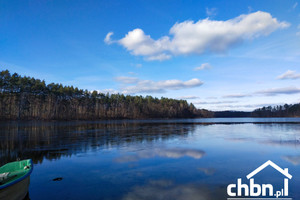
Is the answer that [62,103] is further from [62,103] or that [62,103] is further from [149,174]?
[149,174]

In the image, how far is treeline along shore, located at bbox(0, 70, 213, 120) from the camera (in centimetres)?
8606

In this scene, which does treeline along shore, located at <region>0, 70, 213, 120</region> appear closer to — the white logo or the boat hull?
the boat hull

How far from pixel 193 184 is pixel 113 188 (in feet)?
13.8

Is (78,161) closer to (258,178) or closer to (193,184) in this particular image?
(193,184)

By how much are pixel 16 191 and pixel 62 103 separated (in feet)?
380

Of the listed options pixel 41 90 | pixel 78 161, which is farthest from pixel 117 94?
pixel 78 161

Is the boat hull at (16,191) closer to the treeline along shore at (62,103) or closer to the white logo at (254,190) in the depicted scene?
the white logo at (254,190)

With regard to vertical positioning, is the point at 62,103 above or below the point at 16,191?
above

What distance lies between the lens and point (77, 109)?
117 meters

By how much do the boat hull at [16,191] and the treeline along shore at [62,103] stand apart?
300 feet

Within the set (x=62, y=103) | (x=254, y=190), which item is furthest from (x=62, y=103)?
(x=254, y=190)

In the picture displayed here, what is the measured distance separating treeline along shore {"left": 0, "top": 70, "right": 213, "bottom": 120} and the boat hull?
91391mm

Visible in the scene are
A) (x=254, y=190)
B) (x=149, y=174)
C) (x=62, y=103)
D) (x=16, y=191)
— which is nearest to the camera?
(x=16, y=191)

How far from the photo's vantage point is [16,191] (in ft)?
24.9
